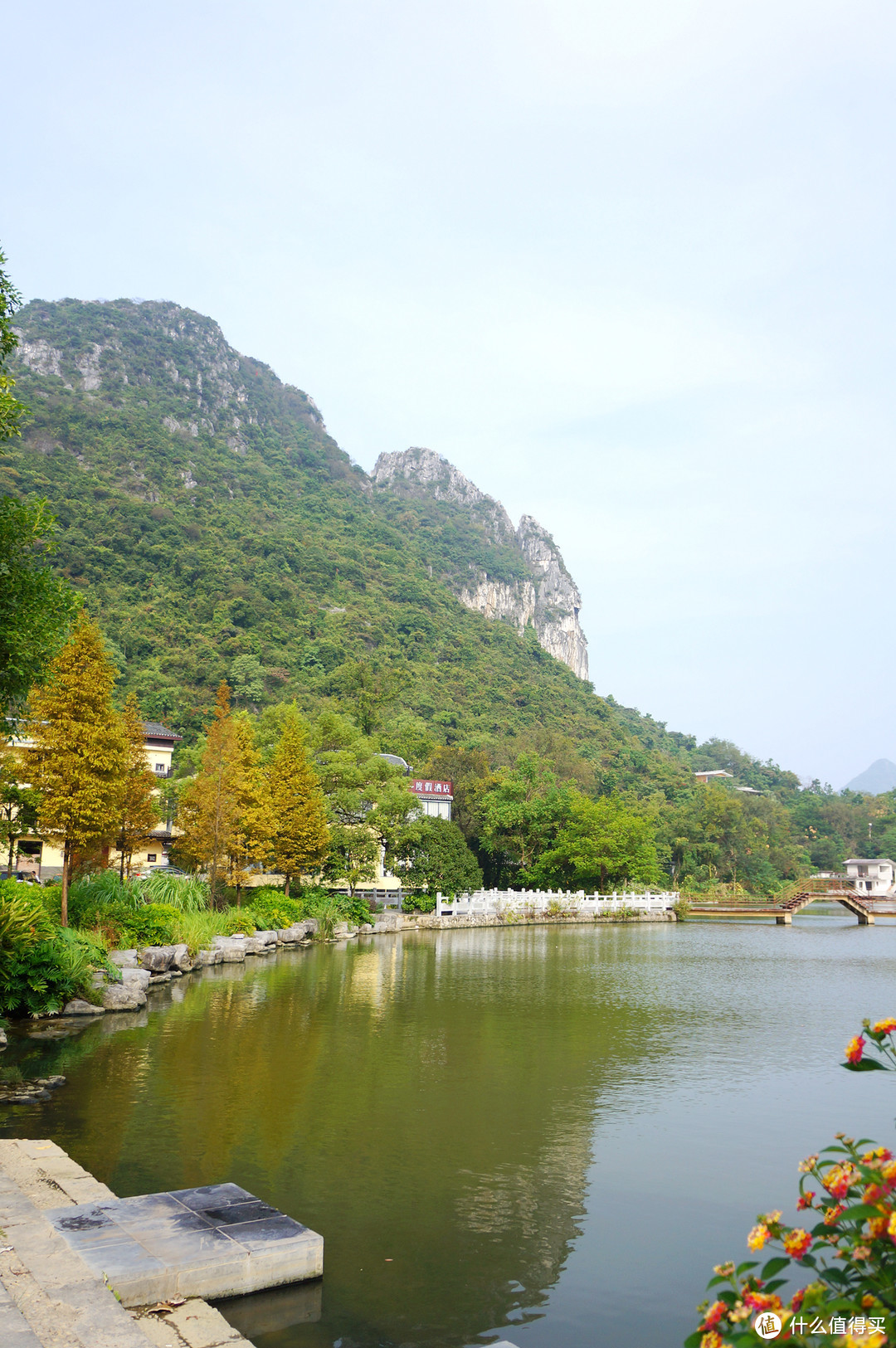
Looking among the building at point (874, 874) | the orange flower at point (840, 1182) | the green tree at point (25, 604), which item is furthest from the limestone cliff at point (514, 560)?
the orange flower at point (840, 1182)

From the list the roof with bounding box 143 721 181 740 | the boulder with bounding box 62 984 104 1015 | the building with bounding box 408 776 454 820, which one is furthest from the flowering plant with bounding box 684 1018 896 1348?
the building with bounding box 408 776 454 820

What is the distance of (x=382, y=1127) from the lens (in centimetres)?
823

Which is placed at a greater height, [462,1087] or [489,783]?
[489,783]

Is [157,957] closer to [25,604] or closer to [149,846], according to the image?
[25,604]

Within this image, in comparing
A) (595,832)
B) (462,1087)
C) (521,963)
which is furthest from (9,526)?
(595,832)

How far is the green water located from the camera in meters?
5.21

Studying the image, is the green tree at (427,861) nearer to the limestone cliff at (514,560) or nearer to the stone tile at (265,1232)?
the stone tile at (265,1232)

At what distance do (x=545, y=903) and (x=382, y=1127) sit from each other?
30.0 metres

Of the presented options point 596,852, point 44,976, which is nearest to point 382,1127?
point 44,976

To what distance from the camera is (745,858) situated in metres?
61.6

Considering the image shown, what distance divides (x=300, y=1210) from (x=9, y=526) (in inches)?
291

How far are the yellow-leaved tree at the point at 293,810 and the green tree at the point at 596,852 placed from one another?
51.2 ft

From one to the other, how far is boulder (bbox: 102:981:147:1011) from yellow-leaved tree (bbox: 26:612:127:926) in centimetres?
284

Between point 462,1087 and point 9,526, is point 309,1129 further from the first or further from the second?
point 9,526
